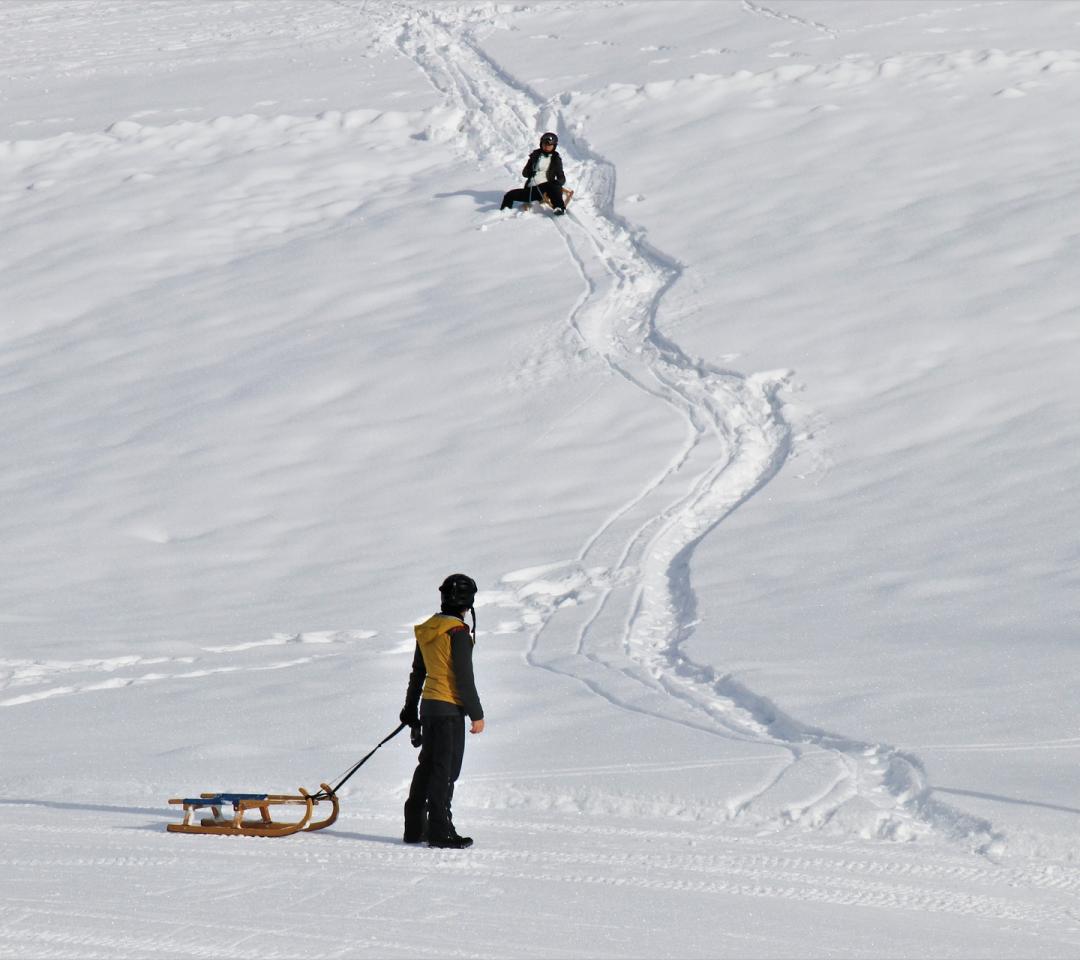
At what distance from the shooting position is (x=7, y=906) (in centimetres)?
467

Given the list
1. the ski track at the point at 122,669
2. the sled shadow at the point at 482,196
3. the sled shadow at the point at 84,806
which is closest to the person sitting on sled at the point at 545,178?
the sled shadow at the point at 482,196

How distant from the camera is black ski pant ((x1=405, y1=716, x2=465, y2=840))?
18.4 ft

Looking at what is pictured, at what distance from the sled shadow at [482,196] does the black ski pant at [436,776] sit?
1269 cm

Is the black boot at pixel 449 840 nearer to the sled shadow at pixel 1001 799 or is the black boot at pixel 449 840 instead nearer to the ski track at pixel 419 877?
the ski track at pixel 419 877

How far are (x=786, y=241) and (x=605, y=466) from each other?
4918 millimetres

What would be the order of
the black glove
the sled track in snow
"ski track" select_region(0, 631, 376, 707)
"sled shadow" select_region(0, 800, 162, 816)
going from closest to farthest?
the black glove
the sled track in snow
"sled shadow" select_region(0, 800, 162, 816)
"ski track" select_region(0, 631, 376, 707)

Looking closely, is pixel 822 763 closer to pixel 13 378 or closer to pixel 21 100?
pixel 13 378

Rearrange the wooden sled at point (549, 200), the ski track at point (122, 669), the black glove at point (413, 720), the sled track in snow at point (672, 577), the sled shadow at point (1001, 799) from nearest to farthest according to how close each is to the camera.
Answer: the sled shadow at point (1001, 799) < the black glove at point (413, 720) < the sled track in snow at point (672, 577) < the ski track at point (122, 669) < the wooden sled at point (549, 200)

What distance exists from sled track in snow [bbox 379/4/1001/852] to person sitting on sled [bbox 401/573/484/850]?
47.0 inches

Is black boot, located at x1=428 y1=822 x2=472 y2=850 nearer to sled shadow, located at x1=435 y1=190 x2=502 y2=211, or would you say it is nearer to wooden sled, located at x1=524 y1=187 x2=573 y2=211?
wooden sled, located at x1=524 y1=187 x2=573 y2=211

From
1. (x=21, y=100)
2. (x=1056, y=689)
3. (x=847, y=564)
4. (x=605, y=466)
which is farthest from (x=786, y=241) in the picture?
(x=21, y=100)

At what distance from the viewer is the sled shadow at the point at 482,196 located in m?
17.7

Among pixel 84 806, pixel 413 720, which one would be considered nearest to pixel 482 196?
pixel 84 806

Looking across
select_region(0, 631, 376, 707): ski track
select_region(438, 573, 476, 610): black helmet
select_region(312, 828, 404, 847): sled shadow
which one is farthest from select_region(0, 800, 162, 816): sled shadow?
select_region(0, 631, 376, 707): ski track
